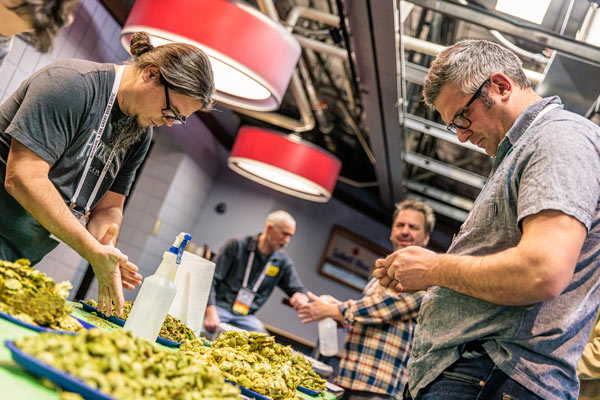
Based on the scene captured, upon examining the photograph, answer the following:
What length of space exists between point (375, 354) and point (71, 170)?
216 cm

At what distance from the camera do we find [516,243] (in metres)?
1.35

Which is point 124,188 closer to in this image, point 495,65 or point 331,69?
point 495,65

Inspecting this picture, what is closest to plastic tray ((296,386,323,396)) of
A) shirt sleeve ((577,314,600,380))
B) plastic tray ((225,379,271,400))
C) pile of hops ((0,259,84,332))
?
plastic tray ((225,379,271,400))

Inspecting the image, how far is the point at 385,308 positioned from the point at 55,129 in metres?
2.17

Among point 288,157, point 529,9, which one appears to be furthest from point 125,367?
point 288,157

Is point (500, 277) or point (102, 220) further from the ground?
point (500, 277)

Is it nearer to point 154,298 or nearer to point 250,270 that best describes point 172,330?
point 154,298

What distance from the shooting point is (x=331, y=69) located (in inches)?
305

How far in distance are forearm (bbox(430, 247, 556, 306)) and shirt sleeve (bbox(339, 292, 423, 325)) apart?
185 cm

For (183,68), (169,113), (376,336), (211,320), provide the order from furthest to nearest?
(211,320), (376,336), (169,113), (183,68)

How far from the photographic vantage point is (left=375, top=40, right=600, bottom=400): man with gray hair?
1.19 m

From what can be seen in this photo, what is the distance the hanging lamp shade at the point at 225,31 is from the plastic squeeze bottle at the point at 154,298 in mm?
1189

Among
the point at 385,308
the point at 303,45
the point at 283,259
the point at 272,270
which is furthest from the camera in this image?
the point at 303,45

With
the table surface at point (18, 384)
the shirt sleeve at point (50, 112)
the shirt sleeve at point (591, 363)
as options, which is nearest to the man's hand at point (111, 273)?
the shirt sleeve at point (50, 112)
